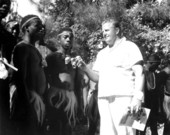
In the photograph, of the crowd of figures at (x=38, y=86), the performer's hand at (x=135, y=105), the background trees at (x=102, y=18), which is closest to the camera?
the performer's hand at (x=135, y=105)

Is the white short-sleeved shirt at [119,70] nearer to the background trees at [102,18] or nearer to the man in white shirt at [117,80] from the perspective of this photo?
the man in white shirt at [117,80]

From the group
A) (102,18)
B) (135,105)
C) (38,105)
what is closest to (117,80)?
(135,105)

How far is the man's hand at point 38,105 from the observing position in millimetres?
A: 4418

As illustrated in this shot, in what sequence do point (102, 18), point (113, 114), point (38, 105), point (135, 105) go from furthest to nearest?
point (102, 18) → point (38, 105) → point (113, 114) → point (135, 105)

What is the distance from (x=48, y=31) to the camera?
6.80 m

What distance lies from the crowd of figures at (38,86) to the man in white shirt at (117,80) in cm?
40

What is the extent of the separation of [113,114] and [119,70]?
1.48 feet

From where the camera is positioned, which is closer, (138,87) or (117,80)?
(138,87)

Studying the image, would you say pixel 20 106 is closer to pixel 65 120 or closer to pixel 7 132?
pixel 7 132

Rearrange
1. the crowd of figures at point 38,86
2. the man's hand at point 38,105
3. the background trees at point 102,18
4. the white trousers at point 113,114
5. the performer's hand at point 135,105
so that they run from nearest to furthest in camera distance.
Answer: the performer's hand at point 135,105 < the white trousers at point 113,114 < the crowd of figures at point 38,86 < the man's hand at point 38,105 < the background trees at point 102,18

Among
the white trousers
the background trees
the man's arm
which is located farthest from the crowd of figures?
the background trees

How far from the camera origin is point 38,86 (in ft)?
15.0

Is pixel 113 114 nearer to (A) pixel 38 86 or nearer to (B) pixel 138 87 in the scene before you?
(B) pixel 138 87

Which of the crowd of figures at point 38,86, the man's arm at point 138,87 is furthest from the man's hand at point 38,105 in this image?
the man's arm at point 138,87
